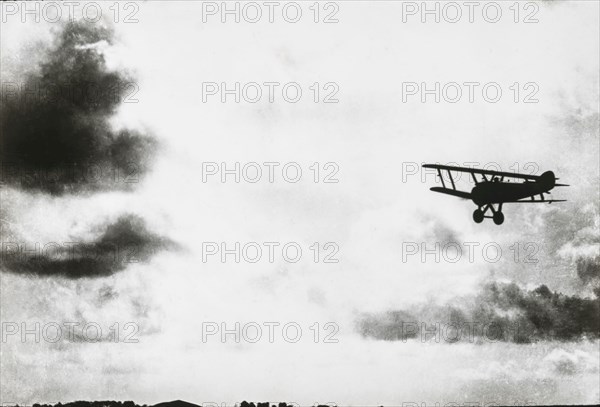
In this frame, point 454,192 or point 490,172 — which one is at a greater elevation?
point 490,172

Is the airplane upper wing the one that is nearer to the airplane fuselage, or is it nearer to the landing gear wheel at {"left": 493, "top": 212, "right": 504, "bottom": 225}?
the airplane fuselage

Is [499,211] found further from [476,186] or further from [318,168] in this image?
[318,168]

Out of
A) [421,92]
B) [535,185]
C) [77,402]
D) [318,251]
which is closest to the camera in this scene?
[535,185]

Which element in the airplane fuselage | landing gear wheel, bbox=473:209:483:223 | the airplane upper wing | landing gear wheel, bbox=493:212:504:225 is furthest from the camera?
landing gear wheel, bbox=493:212:504:225

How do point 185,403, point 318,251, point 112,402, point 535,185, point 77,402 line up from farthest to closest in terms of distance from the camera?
point 77,402
point 112,402
point 185,403
point 318,251
point 535,185

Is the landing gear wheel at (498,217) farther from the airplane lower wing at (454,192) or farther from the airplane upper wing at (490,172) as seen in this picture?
the airplane upper wing at (490,172)

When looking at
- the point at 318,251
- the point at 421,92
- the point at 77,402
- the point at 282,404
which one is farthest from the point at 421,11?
the point at 77,402

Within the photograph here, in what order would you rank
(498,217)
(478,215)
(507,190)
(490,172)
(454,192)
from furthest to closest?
(454,192) < (498,217) < (478,215) < (507,190) < (490,172)

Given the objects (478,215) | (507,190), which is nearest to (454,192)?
(478,215)

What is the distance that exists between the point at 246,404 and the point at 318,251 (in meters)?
71.0

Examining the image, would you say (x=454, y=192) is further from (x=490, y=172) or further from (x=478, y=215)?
(x=490, y=172)

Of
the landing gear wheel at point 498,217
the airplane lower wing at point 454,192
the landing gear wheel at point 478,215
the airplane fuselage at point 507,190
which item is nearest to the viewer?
the airplane fuselage at point 507,190

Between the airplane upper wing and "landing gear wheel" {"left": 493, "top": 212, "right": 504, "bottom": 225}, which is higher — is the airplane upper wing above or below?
above

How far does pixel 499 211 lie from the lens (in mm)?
35969
